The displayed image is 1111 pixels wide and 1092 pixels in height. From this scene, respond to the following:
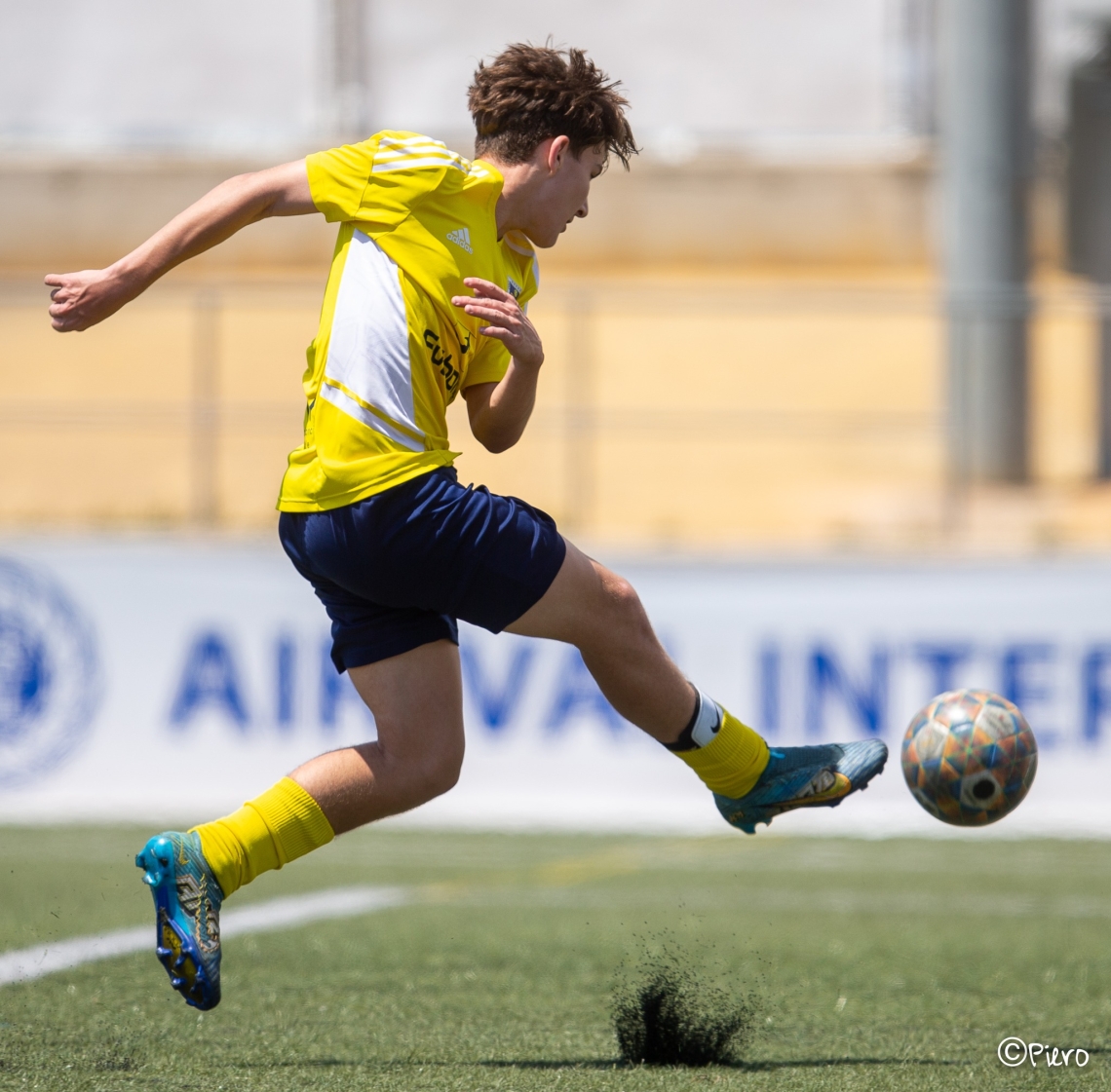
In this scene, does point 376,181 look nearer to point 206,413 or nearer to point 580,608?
point 580,608

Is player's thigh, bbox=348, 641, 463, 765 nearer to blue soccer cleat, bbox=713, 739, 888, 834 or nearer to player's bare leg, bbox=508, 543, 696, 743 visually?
player's bare leg, bbox=508, 543, 696, 743

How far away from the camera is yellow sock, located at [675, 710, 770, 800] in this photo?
425 centimetres

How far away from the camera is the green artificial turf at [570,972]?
390cm

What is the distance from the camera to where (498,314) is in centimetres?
384

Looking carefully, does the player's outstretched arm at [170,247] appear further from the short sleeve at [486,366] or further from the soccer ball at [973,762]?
the soccer ball at [973,762]

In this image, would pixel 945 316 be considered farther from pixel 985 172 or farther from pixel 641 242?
pixel 641 242

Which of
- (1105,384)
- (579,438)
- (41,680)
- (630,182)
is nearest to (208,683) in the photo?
(41,680)

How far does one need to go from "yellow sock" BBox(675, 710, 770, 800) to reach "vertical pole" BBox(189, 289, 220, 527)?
8.51 meters

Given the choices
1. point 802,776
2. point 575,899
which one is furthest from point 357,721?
point 802,776

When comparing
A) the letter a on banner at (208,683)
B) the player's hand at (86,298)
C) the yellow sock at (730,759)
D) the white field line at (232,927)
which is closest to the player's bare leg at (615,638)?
the yellow sock at (730,759)

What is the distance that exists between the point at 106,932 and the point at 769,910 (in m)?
2.65

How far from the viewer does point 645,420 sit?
1321 centimetres

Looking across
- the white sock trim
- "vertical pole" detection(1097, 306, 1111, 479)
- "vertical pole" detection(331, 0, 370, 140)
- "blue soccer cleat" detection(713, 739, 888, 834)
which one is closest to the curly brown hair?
the white sock trim

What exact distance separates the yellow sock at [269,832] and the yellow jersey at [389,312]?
0.67m
